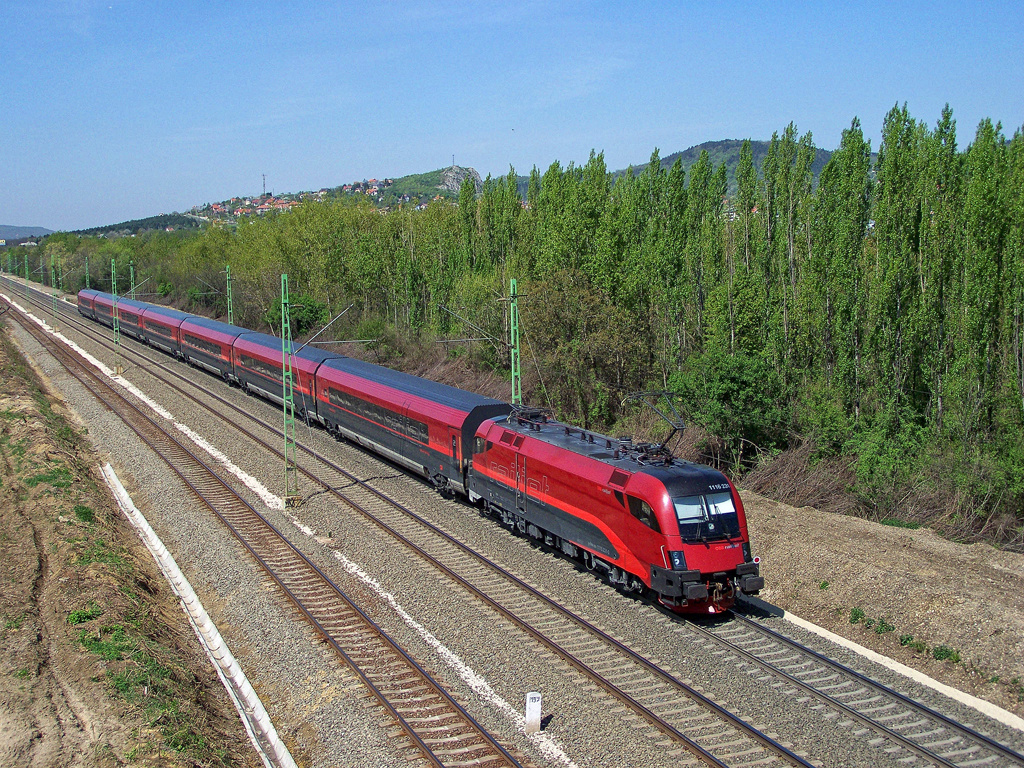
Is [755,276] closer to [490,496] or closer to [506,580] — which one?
[490,496]

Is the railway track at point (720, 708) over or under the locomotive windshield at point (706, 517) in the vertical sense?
under

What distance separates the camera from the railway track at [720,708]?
11000 millimetres

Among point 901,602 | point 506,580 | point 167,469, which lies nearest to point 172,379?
point 167,469

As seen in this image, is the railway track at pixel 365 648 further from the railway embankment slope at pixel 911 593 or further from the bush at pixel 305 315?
the bush at pixel 305 315

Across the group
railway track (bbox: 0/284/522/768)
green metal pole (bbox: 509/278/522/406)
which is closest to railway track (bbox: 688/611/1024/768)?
railway track (bbox: 0/284/522/768)

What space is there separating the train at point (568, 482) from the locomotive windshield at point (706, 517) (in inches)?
0.8

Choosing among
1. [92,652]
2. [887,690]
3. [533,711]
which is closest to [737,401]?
[887,690]

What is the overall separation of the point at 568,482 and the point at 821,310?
15.4 m

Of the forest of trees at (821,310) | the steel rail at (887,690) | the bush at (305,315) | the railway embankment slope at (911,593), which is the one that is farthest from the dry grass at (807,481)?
the bush at (305,315)

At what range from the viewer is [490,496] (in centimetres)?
2095

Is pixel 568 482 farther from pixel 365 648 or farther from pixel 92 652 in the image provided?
pixel 92 652

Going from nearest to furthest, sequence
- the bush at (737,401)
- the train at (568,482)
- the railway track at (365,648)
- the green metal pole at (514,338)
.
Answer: the railway track at (365,648), the train at (568,482), the green metal pole at (514,338), the bush at (737,401)

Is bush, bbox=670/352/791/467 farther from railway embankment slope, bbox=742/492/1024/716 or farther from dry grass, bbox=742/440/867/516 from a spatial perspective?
railway embankment slope, bbox=742/492/1024/716

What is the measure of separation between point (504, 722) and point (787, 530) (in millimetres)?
10737
